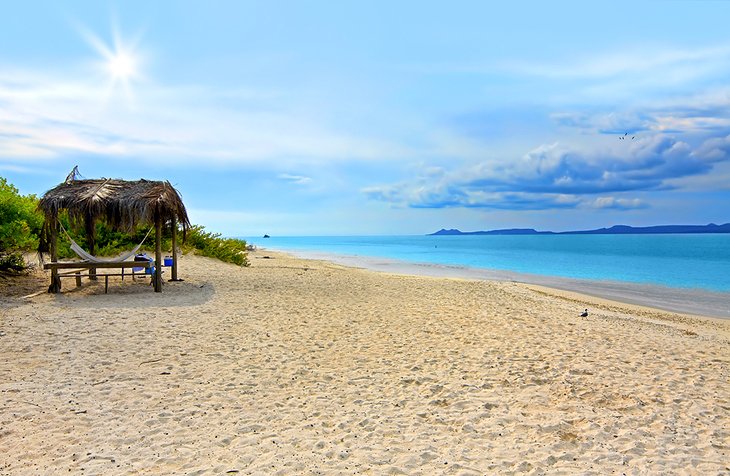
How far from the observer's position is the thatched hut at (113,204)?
414 inches

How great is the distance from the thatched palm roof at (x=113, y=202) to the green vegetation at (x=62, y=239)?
2.07ft

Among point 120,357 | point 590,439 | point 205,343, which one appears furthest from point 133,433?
point 590,439

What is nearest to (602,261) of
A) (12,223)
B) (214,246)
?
(214,246)

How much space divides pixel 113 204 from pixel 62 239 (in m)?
5.60

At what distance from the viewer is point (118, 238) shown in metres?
17.8

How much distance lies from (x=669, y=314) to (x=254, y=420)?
11133 millimetres

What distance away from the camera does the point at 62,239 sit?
15031 millimetres

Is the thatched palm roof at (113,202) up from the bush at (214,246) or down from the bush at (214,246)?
up

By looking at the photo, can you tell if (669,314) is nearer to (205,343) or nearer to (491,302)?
(491,302)

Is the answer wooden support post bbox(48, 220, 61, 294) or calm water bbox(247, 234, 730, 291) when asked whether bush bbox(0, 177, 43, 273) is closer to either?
wooden support post bbox(48, 220, 61, 294)

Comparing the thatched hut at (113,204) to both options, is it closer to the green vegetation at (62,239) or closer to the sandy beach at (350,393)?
the green vegetation at (62,239)

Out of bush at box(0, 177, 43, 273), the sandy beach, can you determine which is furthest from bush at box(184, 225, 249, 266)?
the sandy beach

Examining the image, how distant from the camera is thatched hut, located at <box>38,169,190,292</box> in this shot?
10.5 meters

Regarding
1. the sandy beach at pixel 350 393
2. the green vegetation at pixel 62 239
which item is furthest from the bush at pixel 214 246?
the sandy beach at pixel 350 393
